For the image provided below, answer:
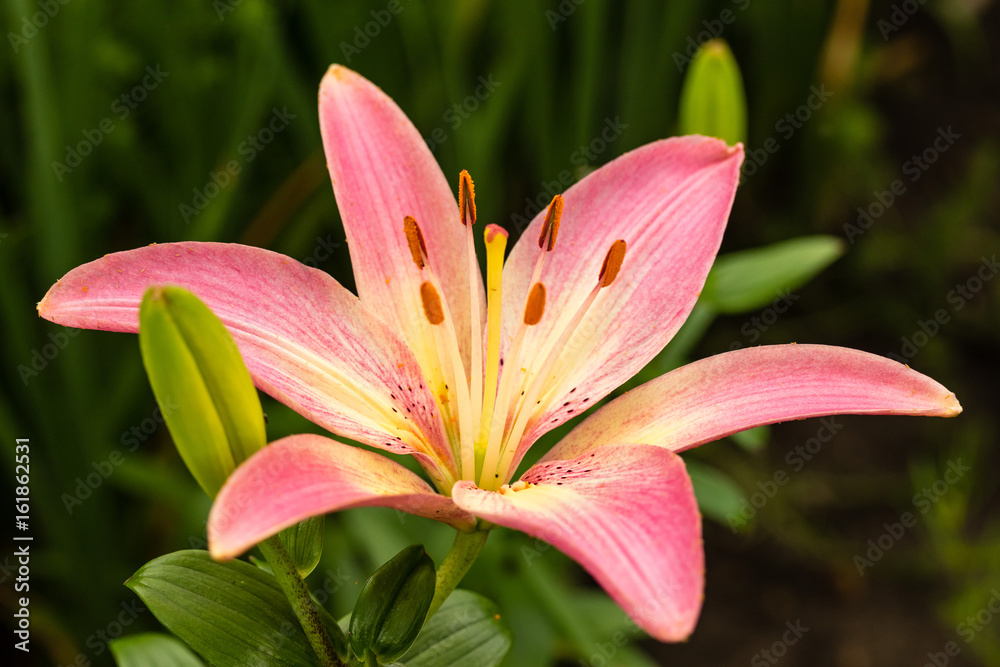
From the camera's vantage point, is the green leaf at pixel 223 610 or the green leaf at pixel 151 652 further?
the green leaf at pixel 151 652

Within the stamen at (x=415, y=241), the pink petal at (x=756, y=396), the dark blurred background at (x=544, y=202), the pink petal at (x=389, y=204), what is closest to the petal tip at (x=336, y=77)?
the pink petal at (x=389, y=204)

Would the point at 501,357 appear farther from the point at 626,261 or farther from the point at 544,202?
the point at 544,202

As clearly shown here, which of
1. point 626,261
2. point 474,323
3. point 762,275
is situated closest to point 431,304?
point 474,323

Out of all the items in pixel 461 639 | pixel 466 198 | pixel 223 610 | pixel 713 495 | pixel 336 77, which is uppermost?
pixel 336 77

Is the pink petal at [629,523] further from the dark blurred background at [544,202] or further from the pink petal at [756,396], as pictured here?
the dark blurred background at [544,202]

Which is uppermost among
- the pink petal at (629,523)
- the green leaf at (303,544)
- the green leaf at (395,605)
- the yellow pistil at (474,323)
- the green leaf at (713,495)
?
the yellow pistil at (474,323)

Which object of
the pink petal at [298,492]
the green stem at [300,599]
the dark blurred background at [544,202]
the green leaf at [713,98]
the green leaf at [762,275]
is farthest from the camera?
the dark blurred background at [544,202]

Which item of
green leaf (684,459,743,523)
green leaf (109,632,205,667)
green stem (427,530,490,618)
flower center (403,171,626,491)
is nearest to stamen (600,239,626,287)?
flower center (403,171,626,491)
